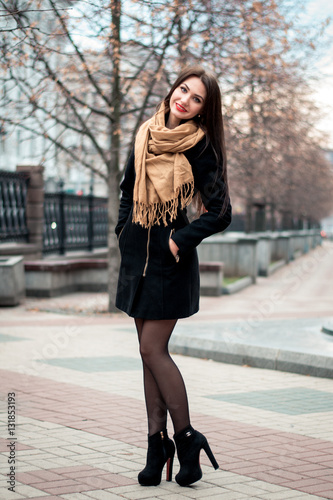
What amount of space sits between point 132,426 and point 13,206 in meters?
11.4

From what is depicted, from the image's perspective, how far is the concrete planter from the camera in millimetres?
12222

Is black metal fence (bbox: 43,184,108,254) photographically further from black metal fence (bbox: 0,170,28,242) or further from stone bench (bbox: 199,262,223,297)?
stone bench (bbox: 199,262,223,297)

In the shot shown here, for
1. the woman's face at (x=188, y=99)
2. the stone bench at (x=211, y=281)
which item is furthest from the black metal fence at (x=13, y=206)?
the woman's face at (x=188, y=99)

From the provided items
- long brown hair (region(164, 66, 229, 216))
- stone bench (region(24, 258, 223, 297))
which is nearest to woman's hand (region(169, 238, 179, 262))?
long brown hair (region(164, 66, 229, 216))

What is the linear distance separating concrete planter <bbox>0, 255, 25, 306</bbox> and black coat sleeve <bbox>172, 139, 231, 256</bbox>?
353 inches

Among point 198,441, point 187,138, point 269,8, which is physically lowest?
point 198,441

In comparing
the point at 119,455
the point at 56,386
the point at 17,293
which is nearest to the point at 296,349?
the point at 56,386

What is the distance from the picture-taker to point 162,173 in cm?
363

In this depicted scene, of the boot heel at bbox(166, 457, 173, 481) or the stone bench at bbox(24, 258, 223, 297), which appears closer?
the boot heel at bbox(166, 457, 173, 481)

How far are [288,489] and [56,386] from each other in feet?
9.53

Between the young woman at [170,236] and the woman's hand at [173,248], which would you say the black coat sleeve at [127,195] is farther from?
the woman's hand at [173,248]

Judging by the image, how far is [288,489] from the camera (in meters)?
3.65

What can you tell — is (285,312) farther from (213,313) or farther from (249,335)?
(249,335)

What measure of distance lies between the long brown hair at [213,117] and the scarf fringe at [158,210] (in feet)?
0.62
